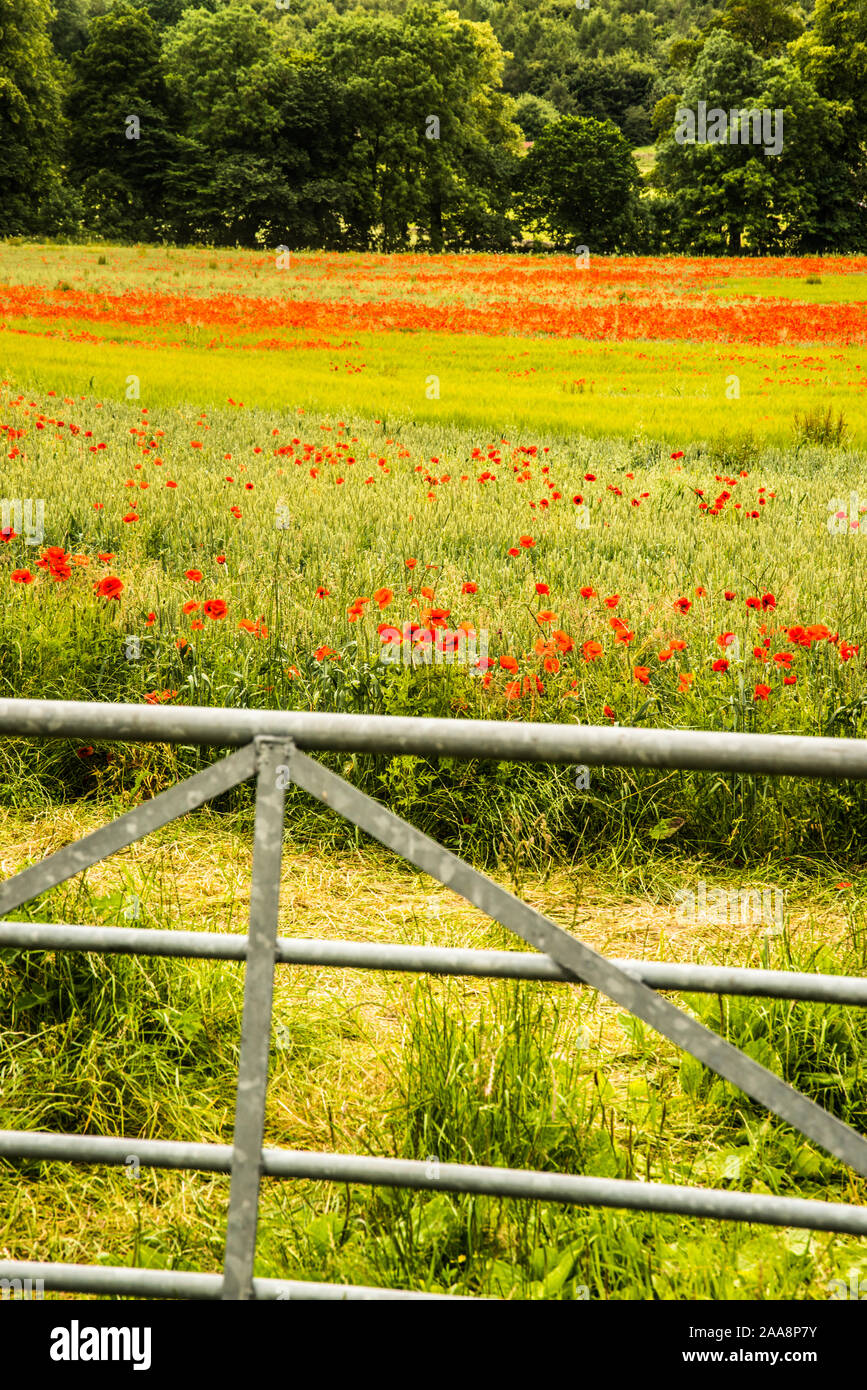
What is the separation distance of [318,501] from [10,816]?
12.7ft

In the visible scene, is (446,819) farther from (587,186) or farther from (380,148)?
(587,186)

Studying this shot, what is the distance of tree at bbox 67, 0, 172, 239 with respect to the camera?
189ft

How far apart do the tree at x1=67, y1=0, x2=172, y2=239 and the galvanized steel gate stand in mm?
62127

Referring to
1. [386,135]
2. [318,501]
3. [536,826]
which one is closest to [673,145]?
[386,135]

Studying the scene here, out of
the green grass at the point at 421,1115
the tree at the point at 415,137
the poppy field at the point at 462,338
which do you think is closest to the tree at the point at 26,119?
the tree at the point at 415,137

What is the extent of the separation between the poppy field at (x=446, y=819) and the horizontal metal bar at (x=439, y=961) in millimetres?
754

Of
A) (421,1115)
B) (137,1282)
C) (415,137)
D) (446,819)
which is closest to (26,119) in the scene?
(415,137)

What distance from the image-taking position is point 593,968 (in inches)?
57.2

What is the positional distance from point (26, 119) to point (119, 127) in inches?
285

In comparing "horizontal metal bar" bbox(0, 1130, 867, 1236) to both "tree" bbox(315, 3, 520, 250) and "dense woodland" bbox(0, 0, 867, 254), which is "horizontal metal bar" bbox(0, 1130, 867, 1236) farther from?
"tree" bbox(315, 3, 520, 250)

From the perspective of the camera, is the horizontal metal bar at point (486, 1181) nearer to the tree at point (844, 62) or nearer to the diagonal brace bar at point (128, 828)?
the diagonal brace bar at point (128, 828)

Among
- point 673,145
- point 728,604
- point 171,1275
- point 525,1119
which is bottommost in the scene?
point 525,1119

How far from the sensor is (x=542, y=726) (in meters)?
1.41
